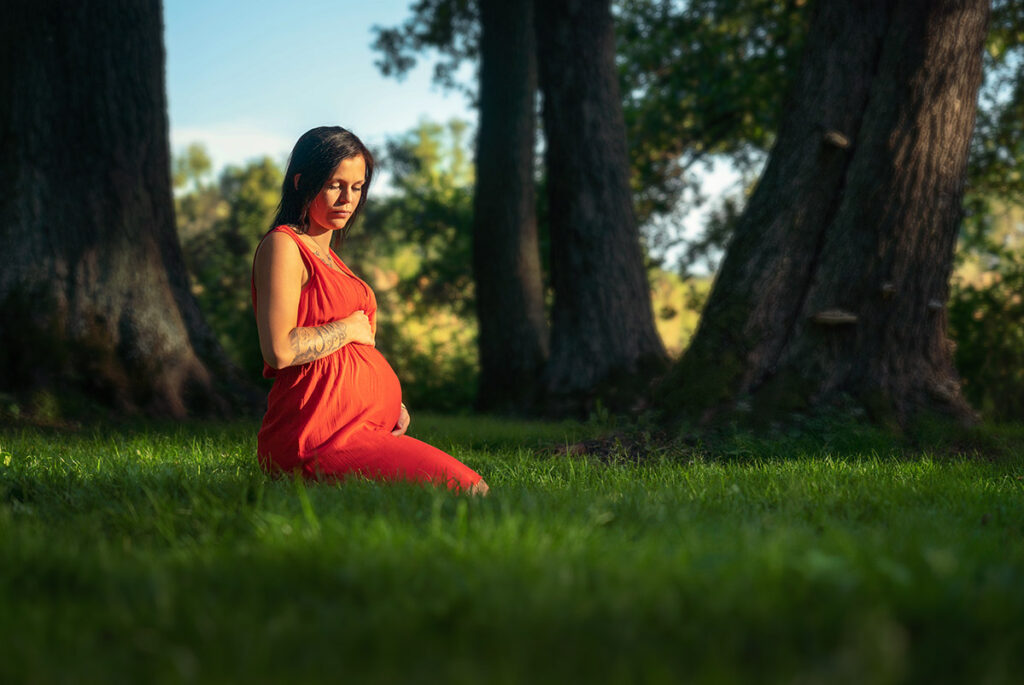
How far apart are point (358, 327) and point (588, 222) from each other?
21.8 ft

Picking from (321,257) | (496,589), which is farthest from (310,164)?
(496,589)

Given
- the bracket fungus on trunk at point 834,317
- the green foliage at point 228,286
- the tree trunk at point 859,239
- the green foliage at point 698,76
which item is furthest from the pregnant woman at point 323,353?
the green foliage at point 698,76

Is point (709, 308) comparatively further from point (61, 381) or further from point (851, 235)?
point (61, 381)

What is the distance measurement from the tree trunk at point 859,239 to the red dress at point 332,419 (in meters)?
3.14

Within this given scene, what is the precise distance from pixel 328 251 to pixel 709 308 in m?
3.77

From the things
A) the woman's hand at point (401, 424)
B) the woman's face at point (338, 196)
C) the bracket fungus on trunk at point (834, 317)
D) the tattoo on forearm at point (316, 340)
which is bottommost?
the woman's hand at point (401, 424)

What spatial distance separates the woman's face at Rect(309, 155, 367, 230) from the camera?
399 cm

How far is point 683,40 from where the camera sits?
15.7 metres

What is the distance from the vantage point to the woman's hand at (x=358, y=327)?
394 centimetres

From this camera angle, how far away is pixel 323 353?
12.6 ft

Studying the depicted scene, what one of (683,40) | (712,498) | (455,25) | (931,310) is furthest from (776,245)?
(455,25)

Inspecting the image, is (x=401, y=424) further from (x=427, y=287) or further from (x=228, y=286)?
(x=427, y=287)

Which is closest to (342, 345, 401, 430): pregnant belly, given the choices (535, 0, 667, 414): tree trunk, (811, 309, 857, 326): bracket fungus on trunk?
(811, 309, 857, 326): bracket fungus on trunk

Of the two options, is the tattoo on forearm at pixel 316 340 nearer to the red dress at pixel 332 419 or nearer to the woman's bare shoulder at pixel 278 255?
the red dress at pixel 332 419
